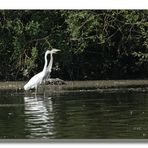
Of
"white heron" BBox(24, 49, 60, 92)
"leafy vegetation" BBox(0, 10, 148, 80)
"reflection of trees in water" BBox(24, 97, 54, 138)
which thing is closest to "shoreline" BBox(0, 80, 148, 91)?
"leafy vegetation" BBox(0, 10, 148, 80)

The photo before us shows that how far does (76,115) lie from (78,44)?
7.48 ft

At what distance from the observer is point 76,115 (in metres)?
7.27

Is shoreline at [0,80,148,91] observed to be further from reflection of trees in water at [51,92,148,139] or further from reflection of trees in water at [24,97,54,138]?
reflection of trees in water at [24,97,54,138]

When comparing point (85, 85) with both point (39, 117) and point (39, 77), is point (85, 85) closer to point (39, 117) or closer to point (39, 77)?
point (39, 77)

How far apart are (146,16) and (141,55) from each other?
0.60 metres

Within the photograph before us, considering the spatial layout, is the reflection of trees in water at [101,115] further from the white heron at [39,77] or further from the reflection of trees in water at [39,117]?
the white heron at [39,77]

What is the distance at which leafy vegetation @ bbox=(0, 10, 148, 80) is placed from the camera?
30.1 ft

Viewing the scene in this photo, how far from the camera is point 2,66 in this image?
31.0 feet

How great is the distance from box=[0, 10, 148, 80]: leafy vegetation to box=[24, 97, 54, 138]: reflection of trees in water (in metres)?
0.62

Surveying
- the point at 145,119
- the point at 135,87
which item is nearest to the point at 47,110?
the point at 145,119

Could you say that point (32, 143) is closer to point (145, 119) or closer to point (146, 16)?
point (145, 119)

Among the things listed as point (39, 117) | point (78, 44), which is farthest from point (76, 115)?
point (78, 44)

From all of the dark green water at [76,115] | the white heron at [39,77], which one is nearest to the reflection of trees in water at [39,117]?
the dark green water at [76,115]

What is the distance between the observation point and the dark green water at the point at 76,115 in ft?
20.6
